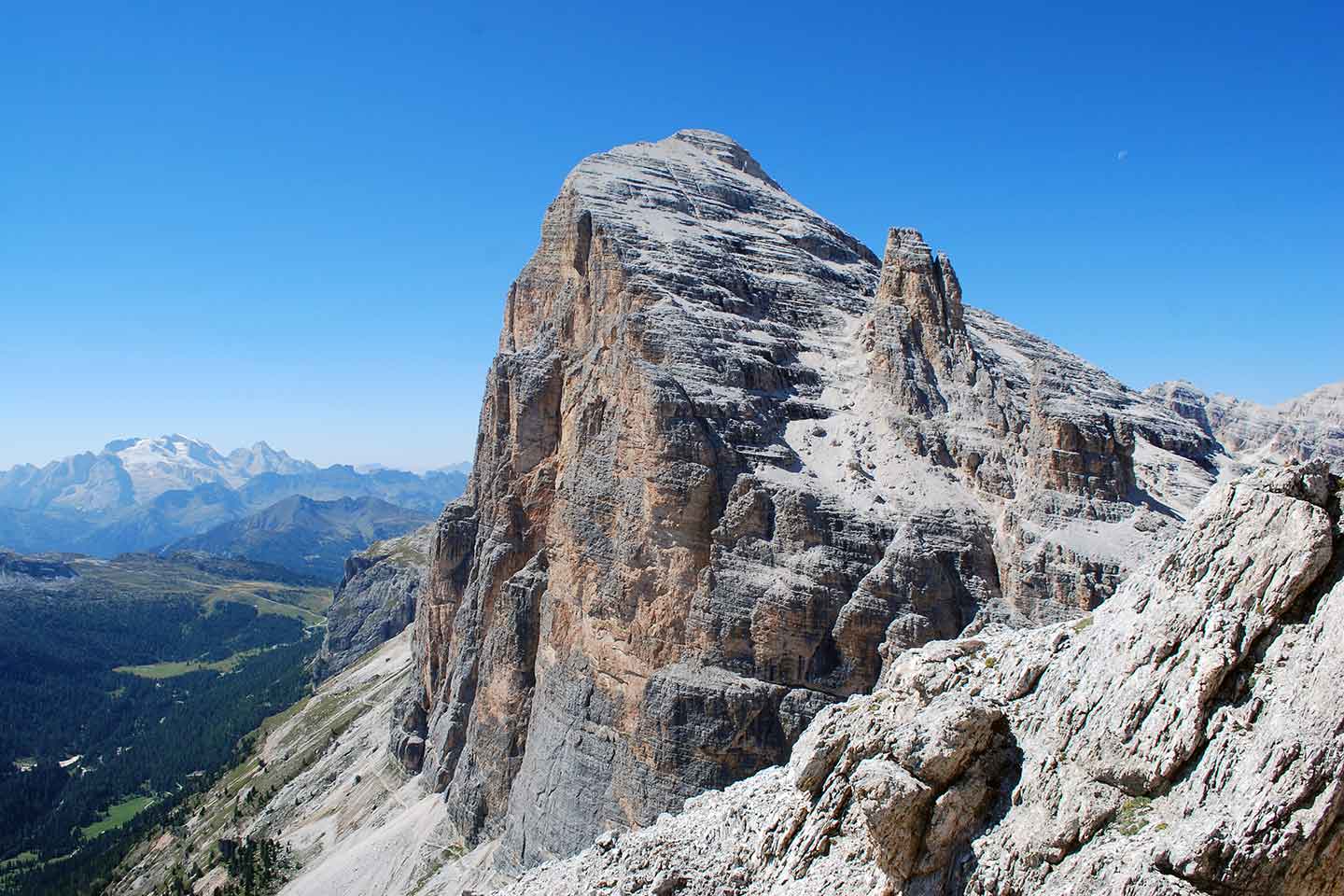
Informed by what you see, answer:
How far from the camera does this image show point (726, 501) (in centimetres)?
6200

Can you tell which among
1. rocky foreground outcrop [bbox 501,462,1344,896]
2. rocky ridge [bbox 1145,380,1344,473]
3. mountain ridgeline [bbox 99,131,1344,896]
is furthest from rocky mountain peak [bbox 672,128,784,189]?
rocky foreground outcrop [bbox 501,462,1344,896]

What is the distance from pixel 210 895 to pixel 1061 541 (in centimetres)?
11049

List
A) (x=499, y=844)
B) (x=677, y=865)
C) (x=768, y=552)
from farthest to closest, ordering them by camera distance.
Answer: (x=499, y=844) → (x=768, y=552) → (x=677, y=865)

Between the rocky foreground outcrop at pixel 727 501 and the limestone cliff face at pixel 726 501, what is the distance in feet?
0.73

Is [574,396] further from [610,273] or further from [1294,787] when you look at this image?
[1294,787]

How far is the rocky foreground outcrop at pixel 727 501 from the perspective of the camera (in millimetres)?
56781

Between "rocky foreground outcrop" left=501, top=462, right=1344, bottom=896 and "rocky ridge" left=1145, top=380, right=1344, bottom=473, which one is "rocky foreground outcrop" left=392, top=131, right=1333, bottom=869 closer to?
"rocky foreground outcrop" left=501, top=462, right=1344, bottom=896

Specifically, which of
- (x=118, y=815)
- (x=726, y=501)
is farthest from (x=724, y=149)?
(x=118, y=815)

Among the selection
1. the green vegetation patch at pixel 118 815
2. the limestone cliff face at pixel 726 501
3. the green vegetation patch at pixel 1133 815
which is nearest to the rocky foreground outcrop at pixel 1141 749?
the green vegetation patch at pixel 1133 815

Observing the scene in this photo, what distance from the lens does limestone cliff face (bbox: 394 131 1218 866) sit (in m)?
56.8

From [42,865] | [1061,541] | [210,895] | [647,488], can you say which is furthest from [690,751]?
[42,865]

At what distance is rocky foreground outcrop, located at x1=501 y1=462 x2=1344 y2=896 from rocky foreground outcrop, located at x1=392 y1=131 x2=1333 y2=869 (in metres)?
16.3

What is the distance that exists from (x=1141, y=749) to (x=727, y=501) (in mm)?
41891

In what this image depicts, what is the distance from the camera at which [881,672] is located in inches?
2163
